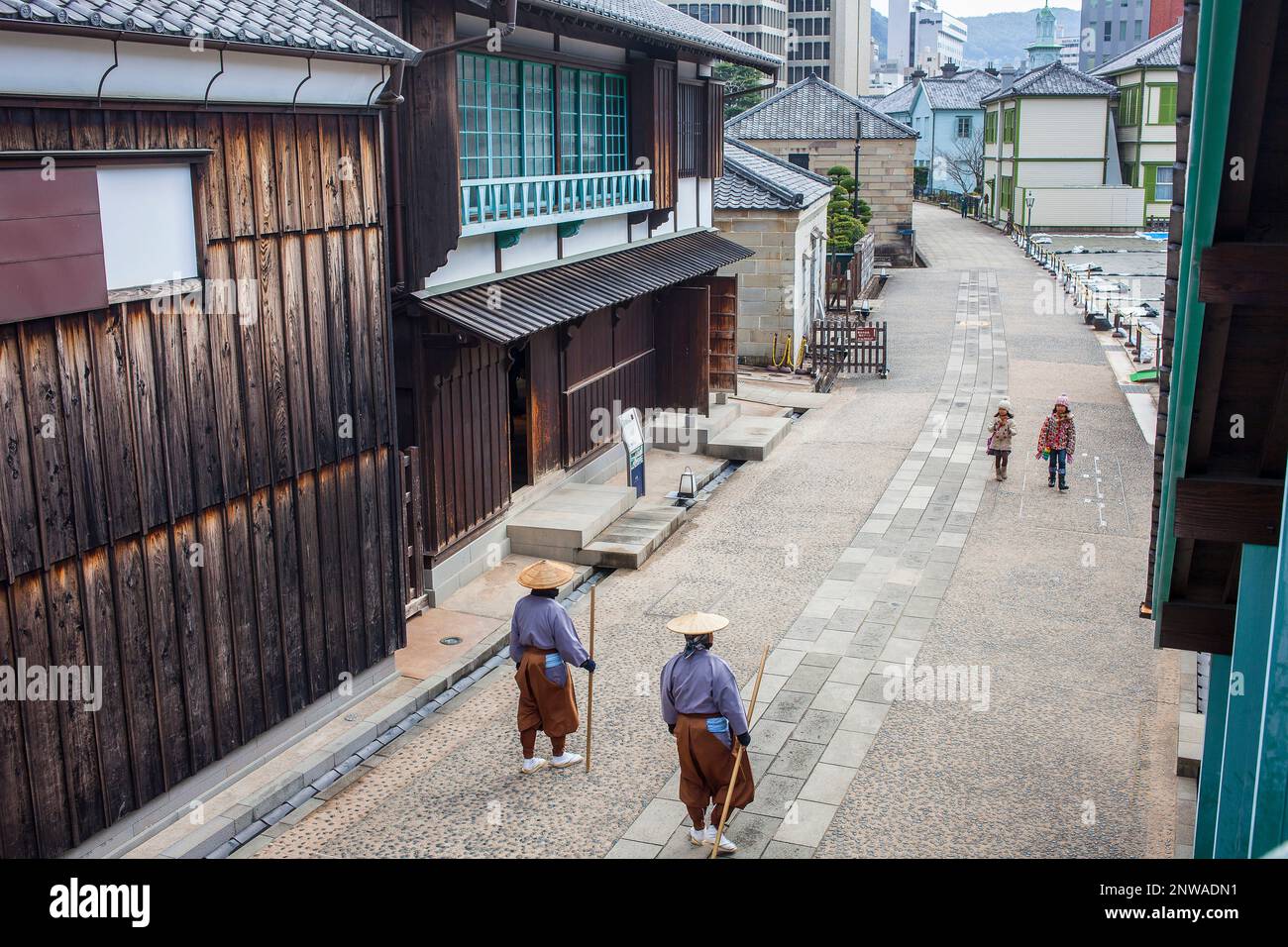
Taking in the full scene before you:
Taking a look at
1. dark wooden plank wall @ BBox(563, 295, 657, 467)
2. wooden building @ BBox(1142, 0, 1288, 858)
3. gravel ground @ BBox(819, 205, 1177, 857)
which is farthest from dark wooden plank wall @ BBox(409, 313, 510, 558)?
wooden building @ BBox(1142, 0, 1288, 858)

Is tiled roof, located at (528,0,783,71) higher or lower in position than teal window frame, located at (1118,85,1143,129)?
lower

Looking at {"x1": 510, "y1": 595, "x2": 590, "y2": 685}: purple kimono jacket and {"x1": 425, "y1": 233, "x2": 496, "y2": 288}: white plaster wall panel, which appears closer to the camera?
{"x1": 510, "y1": 595, "x2": 590, "y2": 685}: purple kimono jacket

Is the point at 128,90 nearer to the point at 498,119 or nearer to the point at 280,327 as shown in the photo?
the point at 280,327

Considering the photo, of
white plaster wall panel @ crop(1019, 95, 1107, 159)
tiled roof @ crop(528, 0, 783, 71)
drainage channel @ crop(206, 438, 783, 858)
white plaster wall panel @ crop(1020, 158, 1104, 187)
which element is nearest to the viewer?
drainage channel @ crop(206, 438, 783, 858)

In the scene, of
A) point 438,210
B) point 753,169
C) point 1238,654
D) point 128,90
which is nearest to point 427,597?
point 438,210

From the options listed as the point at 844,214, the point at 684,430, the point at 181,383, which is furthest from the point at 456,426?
the point at 844,214

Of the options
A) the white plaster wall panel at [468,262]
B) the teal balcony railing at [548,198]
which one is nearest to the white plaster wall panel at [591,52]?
the teal balcony railing at [548,198]

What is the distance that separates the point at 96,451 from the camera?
8438mm

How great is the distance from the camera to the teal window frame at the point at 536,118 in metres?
14.9

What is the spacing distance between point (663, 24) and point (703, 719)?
46.2 ft

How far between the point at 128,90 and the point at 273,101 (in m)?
1.62

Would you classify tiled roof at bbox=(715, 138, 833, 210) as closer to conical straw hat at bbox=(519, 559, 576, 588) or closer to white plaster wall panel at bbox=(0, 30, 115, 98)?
conical straw hat at bbox=(519, 559, 576, 588)

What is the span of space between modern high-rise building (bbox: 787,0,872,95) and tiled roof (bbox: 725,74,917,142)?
274 feet

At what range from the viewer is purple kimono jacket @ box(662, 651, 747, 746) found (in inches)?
351
